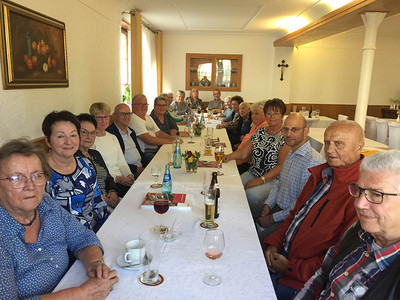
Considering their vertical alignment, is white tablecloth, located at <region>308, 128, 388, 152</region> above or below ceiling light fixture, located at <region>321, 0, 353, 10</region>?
below

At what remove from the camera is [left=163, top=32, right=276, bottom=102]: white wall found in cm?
909

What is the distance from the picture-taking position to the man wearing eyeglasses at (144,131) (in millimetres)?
4047

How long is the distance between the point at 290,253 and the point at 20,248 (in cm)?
140

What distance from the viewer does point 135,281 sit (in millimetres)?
1217

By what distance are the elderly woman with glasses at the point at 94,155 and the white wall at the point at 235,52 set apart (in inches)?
280

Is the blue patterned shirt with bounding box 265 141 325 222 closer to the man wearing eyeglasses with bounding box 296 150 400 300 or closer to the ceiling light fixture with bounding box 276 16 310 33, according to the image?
the man wearing eyeglasses with bounding box 296 150 400 300

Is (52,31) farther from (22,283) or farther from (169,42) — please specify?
(169,42)

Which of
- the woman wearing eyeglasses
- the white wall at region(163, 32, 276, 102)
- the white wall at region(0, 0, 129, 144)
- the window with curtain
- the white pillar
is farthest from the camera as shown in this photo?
the white wall at region(163, 32, 276, 102)

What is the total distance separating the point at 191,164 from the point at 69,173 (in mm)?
988

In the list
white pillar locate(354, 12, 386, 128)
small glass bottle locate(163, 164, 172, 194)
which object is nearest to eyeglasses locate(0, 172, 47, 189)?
small glass bottle locate(163, 164, 172, 194)

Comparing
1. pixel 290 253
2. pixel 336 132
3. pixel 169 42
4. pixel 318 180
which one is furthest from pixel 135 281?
pixel 169 42

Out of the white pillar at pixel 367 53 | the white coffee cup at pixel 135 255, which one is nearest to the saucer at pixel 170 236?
the white coffee cup at pixel 135 255

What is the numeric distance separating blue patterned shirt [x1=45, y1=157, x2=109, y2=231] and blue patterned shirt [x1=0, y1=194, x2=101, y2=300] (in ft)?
1.48

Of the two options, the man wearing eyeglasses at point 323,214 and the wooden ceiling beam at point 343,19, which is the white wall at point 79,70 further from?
the wooden ceiling beam at point 343,19
